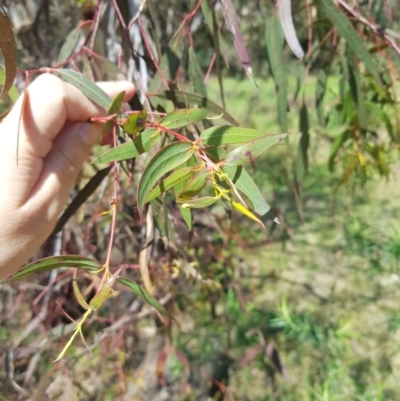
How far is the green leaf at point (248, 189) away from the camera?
0.38m

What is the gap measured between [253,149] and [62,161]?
1.11ft

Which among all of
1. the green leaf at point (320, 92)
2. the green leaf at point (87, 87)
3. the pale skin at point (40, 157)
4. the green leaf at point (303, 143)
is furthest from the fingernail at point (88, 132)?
the green leaf at point (320, 92)

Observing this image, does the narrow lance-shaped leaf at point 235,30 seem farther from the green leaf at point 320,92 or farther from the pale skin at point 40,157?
the green leaf at point 320,92

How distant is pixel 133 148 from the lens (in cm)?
41

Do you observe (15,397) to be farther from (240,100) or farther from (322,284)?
(240,100)

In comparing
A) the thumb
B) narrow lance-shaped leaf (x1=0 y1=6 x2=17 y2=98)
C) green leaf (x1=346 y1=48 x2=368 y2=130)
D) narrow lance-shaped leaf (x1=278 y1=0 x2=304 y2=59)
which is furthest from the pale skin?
green leaf (x1=346 y1=48 x2=368 y2=130)

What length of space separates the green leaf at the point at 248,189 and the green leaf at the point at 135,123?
9cm

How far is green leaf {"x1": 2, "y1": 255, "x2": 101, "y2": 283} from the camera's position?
0.39m

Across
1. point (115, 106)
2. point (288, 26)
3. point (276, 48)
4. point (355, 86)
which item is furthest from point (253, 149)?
point (355, 86)

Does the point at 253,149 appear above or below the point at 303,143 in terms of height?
above

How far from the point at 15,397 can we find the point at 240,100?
148 inches

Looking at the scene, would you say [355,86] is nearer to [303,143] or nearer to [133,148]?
[303,143]

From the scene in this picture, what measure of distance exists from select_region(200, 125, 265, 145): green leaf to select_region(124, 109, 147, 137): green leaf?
0.06 meters

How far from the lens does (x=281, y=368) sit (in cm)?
106
